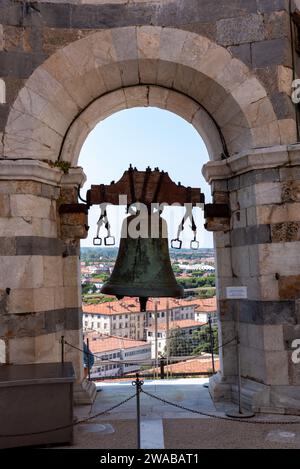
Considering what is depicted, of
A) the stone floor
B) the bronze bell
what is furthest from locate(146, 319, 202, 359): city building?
the bronze bell

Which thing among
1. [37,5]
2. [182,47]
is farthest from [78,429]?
[37,5]

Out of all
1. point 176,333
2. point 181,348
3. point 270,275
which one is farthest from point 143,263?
point 176,333

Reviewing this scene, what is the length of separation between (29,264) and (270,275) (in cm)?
249

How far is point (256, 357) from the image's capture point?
5.07m

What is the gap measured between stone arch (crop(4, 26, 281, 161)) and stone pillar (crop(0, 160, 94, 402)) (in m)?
0.29

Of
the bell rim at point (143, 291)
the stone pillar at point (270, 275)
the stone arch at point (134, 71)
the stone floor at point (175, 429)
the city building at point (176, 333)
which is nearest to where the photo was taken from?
the stone floor at point (175, 429)

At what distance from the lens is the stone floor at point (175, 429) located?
13.3ft

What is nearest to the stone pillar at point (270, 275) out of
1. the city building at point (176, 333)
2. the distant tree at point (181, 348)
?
the city building at point (176, 333)

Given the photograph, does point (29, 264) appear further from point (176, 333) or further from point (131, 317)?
point (131, 317)

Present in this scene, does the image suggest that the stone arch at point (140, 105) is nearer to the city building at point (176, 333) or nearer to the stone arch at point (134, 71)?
the stone arch at point (134, 71)

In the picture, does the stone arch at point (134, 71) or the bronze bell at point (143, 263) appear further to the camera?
the stone arch at point (134, 71)

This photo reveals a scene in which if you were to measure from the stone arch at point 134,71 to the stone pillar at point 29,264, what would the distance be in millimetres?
285

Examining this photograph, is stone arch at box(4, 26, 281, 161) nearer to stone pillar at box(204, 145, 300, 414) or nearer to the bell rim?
stone pillar at box(204, 145, 300, 414)

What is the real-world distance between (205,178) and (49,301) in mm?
2364
